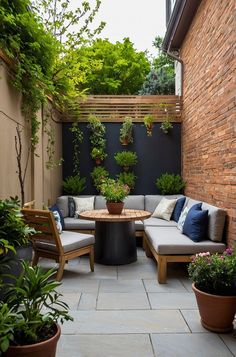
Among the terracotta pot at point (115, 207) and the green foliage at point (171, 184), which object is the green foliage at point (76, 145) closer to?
the green foliage at point (171, 184)

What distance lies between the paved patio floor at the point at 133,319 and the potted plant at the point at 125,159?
2747 mm

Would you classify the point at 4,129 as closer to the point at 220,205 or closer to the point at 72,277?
the point at 72,277

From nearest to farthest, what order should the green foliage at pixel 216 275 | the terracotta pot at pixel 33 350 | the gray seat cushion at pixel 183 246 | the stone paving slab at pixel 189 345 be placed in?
1. the terracotta pot at pixel 33 350
2. the stone paving slab at pixel 189 345
3. the green foliage at pixel 216 275
4. the gray seat cushion at pixel 183 246

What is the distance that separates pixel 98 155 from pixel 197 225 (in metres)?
3.05

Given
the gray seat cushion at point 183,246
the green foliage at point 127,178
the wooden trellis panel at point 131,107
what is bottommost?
the gray seat cushion at point 183,246

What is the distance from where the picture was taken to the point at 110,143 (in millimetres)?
6523

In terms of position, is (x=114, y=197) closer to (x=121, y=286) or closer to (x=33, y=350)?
(x=121, y=286)

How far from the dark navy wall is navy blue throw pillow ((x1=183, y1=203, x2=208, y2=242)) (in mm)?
2542

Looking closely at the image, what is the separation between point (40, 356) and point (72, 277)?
2.26 m

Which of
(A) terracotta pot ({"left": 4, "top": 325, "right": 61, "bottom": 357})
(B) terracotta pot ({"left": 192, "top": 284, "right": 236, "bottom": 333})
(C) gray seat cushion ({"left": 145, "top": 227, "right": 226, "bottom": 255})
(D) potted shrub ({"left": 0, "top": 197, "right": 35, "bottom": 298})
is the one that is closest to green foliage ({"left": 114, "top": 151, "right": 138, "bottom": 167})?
(C) gray seat cushion ({"left": 145, "top": 227, "right": 226, "bottom": 255})

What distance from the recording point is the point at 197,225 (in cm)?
391

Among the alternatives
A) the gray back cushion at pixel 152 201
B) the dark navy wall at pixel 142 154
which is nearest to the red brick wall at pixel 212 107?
the gray back cushion at pixel 152 201

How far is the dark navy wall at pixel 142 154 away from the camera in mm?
6520

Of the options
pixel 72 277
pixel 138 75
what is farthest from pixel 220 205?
pixel 138 75
